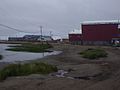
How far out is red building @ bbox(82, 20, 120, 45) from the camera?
8812cm

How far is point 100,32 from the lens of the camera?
8950cm

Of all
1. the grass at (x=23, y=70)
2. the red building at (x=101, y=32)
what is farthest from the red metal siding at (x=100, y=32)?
the grass at (x=23, y=70)

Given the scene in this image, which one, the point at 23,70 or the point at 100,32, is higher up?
the point at 100,32

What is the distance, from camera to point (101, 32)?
8950cm

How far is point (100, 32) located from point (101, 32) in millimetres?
300

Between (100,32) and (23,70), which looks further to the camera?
(100,32)

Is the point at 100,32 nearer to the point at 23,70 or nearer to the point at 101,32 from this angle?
the point at 101,32

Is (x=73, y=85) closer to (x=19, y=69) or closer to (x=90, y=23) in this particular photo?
A: (x=19, y=69)

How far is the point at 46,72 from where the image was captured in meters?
23.5

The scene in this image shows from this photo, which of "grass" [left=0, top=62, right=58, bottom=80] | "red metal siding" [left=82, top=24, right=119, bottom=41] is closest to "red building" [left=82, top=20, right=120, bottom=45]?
"red metal siding" [left=82, top=24, right=119, bottom=41]

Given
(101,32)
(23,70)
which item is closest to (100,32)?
(101,32)

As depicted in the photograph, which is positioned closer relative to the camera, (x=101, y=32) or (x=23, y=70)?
(x=23, y=70)

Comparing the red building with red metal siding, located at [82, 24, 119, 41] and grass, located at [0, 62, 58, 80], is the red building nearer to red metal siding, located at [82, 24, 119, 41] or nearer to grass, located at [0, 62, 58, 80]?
red metal siding, located at [82, 24, 119, 41]

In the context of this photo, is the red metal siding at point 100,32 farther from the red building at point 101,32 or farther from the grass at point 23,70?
the grass at point 23,70
